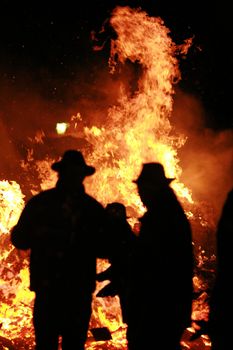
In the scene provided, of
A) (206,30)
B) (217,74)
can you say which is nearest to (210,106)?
(217,74)

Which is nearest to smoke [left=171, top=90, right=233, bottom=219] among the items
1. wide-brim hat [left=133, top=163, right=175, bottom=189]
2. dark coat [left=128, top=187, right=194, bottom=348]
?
wide-brim hat [left=133, top=163, right=175, bottom=189]

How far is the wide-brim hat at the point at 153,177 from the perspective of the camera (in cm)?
341

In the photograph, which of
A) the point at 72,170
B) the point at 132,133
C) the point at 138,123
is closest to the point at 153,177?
the point at 72,170

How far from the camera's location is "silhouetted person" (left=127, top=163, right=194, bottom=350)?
315 centimetres

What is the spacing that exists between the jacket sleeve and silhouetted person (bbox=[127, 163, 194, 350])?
3.45 ft

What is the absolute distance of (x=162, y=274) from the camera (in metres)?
3.16

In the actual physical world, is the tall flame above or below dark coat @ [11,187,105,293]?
above

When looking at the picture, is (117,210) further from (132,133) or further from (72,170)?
(132,133)

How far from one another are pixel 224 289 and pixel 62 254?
1.47 meters

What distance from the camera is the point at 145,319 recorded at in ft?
10.8

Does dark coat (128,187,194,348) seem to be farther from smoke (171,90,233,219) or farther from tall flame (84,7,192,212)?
smoke (171,90,233,219)

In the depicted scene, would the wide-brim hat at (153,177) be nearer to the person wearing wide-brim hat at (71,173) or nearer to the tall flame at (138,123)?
the person wearing wide-brim hat at (71,173)

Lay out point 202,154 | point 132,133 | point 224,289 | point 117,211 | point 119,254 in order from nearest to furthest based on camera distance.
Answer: point 224,289 < point 119,254 < point 117,211 < point 132,133 < point 202,154

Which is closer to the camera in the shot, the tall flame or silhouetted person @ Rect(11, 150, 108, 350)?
silhouetted person @ Rect(11, 150, 108, 350)
